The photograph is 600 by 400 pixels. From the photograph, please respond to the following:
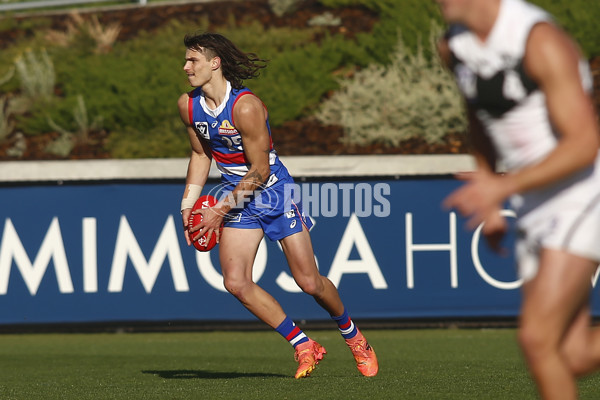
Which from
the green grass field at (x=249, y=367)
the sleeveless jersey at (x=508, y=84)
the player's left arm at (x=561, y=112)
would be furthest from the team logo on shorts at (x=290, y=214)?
the player's left arm at (x=561, y=112)

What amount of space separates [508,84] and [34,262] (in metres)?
7.69

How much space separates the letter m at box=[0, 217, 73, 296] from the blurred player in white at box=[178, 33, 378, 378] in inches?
148

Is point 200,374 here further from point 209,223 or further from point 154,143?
point 154,143

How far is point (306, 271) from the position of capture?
22.5 ft

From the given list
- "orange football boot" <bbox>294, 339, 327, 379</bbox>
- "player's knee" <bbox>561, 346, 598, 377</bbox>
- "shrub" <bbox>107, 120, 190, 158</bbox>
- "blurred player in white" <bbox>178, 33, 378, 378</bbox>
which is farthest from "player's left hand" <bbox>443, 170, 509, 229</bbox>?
"shrub" <bbox>107, 120, 190, 158</bbox>

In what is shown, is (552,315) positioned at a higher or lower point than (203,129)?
higher

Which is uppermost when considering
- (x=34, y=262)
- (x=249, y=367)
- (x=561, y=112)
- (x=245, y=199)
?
(x=561, y=112)

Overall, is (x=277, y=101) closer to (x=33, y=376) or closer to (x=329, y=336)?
(x=329, y=336)

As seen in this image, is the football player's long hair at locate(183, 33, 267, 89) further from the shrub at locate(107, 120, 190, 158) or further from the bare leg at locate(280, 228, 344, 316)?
the shrub at locate(107, 120, 190, 158)

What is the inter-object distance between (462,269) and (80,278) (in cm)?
392

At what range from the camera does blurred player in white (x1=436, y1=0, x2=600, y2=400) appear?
3.38 meters

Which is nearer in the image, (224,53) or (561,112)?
(561,112)

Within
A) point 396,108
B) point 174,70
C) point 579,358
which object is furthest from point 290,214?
point 174,70

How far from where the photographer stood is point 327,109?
15.0m
